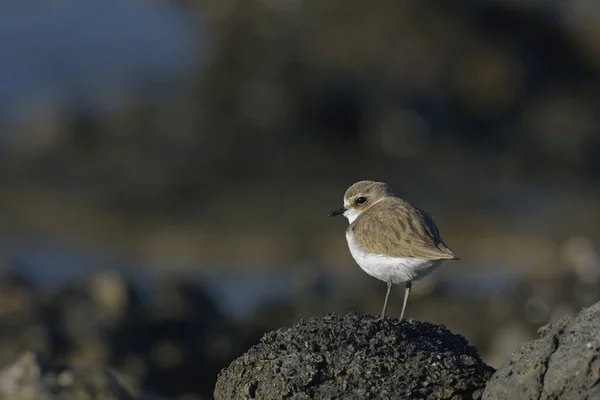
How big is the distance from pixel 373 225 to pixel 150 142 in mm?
11378

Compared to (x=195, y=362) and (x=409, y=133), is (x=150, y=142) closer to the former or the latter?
(x=409, y=133)

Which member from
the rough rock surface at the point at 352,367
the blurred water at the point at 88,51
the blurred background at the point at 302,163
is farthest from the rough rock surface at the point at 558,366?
the blurred water at the point at 88,51

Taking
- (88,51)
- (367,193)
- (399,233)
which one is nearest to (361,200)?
(367,193)

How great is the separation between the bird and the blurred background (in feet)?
12.3

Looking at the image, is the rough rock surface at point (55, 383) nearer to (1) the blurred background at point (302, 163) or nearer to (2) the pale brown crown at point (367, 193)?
(2) the pale brown crown at point (367, 193)

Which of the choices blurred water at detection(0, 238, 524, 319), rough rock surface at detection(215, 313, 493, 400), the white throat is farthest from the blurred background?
rough rock surface at detection(215, 313, 493, 400)

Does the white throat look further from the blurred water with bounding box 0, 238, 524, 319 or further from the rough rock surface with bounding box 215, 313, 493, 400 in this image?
the blurred water with bounding box 0, 238, 524, 319

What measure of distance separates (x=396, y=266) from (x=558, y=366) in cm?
170

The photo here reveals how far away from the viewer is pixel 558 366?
4.41m

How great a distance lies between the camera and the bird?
5914mm

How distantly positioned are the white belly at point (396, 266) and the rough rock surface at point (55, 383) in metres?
1.70

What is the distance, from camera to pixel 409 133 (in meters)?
17.3

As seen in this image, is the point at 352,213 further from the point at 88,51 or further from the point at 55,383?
the point at 88,51

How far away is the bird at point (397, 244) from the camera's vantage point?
5.91m
